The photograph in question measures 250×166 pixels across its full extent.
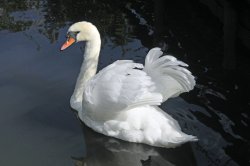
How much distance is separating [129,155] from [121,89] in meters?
0.78

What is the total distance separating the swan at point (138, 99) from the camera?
6.02 m

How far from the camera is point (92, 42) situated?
743cm

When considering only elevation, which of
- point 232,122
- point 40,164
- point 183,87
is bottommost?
point 40,164

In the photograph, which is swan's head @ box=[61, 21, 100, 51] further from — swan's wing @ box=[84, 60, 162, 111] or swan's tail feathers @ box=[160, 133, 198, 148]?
swan's tail feathers @ box=[160, 133, 198, 148]

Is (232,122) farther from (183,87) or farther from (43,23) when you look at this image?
(43,23)

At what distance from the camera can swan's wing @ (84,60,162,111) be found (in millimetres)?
5984

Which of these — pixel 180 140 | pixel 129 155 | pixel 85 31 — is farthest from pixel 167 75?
pixel 85 31

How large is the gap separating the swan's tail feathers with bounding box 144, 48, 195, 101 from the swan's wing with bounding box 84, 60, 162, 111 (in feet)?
0.60

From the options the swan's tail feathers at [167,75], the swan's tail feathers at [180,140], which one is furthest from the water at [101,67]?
the swan's tail feathers at [167,75]

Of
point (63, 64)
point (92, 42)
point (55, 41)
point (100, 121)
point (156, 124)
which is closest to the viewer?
point (156, 124)

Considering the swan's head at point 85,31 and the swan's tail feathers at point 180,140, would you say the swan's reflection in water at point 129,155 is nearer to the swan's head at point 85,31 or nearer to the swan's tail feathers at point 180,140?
the swan's tail feathers at point 180,140

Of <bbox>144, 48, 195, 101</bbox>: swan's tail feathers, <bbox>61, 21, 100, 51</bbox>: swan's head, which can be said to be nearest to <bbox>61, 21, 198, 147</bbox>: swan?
<bbox>144, 48, 195, 101</bbox>: swan's tail feathers

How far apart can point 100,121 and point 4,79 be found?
232 cm

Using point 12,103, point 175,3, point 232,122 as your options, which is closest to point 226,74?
point 232,122
